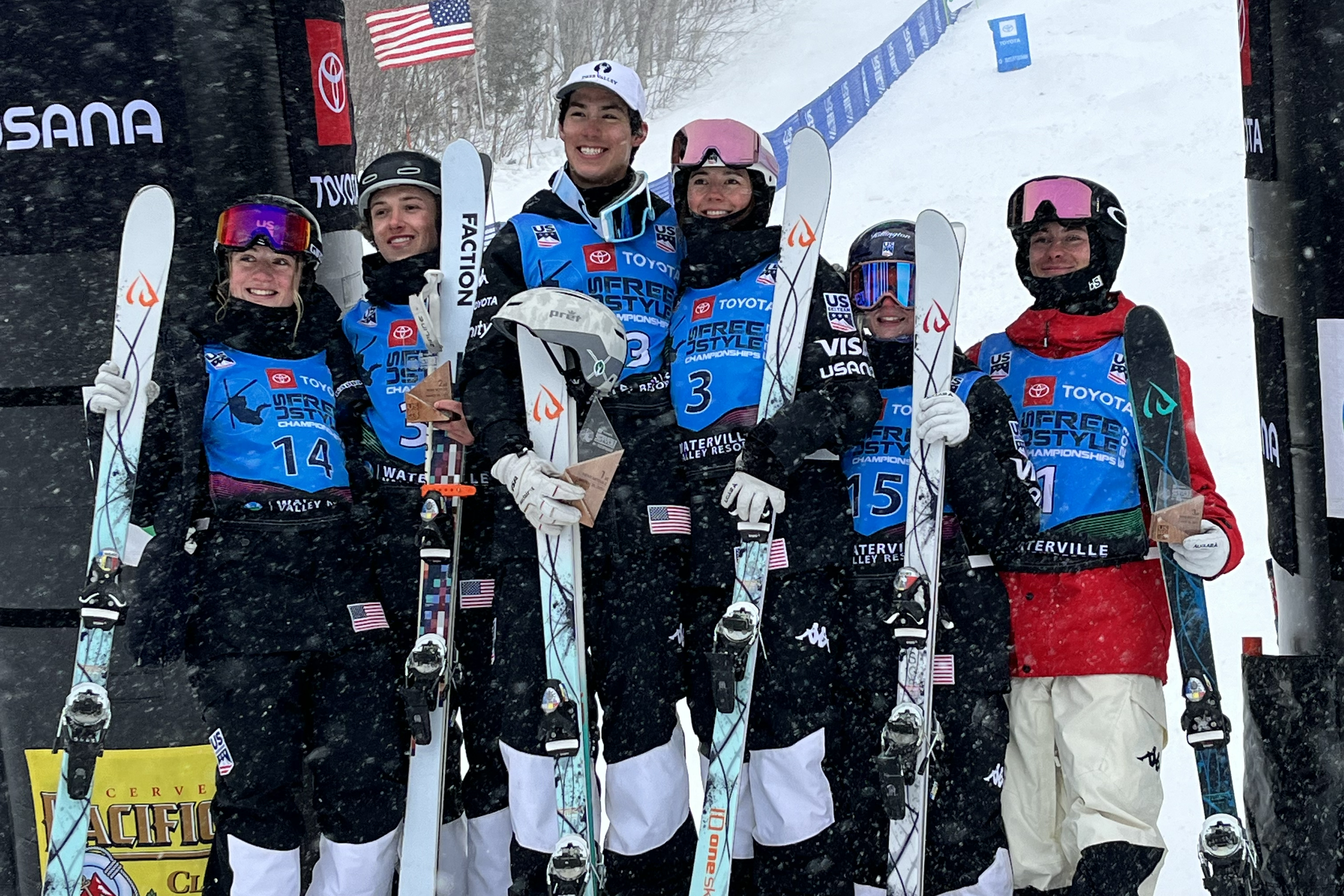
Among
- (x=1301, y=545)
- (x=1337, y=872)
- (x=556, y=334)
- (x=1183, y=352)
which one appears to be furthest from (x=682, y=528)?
(x=1183, y=352)

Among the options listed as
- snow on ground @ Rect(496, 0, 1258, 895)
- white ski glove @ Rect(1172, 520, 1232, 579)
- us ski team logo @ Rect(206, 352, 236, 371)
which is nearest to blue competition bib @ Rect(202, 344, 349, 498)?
us ski team logo @ Rect(206, 352, 236, 371)

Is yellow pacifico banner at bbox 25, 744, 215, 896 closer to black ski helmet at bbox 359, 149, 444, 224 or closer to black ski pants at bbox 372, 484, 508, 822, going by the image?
black ski pants at bbox 372, 484, 508, 822

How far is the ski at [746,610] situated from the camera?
3.37 meters

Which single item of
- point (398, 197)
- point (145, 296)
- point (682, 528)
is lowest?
point (682, 528)

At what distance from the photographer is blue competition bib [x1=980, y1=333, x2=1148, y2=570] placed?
3.67 m

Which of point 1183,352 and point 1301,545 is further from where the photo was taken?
point 1183,352

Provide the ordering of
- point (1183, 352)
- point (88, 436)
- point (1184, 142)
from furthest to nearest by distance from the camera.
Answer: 1. point (1184, 142)
2. point (1183, 352)
3. point (88, 436)

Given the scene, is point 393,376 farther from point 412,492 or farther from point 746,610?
point 746,610

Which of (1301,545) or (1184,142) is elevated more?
(1184,142)

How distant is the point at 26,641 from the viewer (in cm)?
414

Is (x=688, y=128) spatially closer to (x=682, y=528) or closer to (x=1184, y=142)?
(x=682, y=528)

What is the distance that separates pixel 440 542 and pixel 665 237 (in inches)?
44.0

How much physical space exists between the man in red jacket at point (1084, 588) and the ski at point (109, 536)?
2.52m

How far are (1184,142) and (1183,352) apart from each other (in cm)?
774
